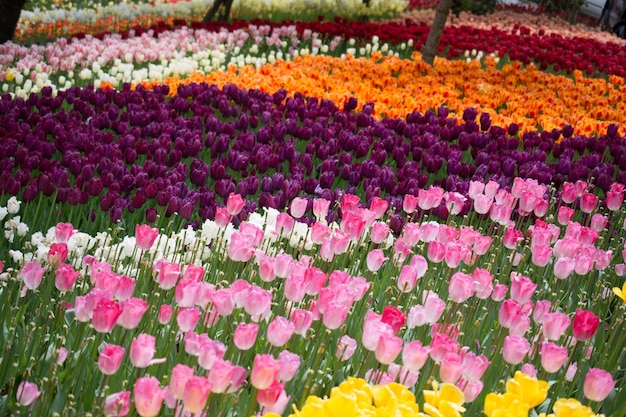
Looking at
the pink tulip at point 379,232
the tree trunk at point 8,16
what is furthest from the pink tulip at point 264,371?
the tree trunk at point 8,16

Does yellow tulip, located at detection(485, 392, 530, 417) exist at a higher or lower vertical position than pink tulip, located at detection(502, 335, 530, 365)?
higher

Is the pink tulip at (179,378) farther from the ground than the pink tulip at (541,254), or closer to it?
closer to it

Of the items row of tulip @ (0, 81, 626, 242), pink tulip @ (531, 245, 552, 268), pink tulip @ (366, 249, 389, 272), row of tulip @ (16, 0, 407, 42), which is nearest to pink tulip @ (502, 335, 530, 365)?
pink tulip @ (366, 249, 389, 272)

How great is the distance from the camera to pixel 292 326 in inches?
95.8

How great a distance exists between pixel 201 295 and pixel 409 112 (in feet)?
19.5

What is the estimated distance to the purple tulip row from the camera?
15.8 feet

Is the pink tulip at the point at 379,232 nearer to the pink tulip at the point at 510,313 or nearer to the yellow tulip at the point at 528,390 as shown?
the pink tulip at the point at 510,313

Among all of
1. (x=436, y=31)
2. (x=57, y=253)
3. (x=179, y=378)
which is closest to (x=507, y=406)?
(x=179, y=378)

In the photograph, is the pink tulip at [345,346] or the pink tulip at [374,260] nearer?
the pink tulip at [345,346]

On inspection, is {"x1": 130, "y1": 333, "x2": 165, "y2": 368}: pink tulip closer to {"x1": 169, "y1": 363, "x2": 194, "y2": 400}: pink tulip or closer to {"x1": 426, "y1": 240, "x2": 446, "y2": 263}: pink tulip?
{"x1": 169, "y1": 363, "x2": 194, "y2": 400}: pink tulip

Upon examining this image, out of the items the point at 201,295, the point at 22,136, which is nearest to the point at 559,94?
the point at 22,136

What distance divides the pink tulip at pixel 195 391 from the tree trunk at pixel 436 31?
10.2 metres

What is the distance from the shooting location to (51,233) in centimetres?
372

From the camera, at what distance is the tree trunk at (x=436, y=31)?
1157 cm
